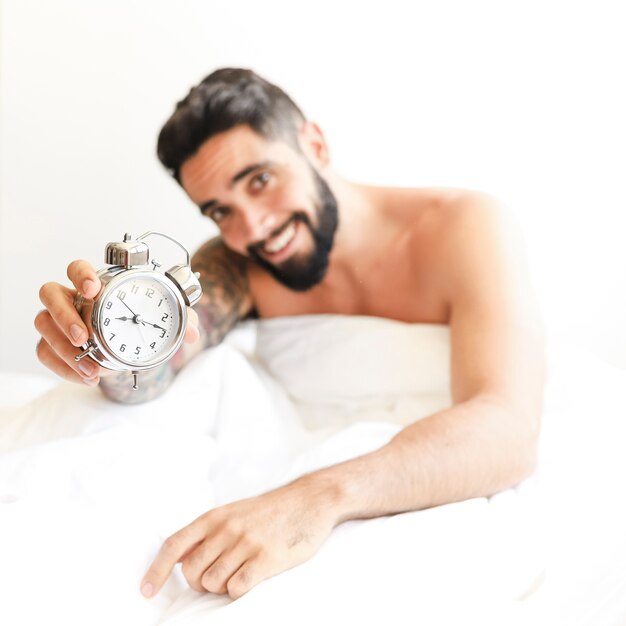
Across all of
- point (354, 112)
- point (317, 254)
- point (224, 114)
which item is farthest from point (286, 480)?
point (354, 112)

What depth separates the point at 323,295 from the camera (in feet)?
5.64

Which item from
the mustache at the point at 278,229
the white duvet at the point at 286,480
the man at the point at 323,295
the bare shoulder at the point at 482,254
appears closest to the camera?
the white duvet at the point at 286,480

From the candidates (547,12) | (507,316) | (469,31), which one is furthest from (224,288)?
(547,12)

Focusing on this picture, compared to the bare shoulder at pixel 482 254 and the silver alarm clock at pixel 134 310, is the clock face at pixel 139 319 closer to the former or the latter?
the silver alarm clock at pixel 134 310

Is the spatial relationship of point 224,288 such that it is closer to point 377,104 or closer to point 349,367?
point 349,367

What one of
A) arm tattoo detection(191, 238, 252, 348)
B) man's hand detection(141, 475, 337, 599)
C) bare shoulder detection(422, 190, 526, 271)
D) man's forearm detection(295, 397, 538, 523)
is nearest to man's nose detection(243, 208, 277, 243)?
arm tattoo detection(191, 238, 252, 348)

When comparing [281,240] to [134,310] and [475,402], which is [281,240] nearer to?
[475,402]

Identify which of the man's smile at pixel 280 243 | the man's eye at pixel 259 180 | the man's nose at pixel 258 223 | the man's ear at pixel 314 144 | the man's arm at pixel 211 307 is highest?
the man's ear at pixel 314 144

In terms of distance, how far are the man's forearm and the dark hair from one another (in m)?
0.72

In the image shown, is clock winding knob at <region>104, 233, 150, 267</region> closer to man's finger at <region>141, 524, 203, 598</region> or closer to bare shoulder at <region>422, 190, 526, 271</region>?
man's finger at <region>141, 524, 203, 598</region>

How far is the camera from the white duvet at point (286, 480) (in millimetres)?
895

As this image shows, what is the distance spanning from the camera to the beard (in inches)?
66.9

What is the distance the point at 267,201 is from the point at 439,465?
0.71 metres

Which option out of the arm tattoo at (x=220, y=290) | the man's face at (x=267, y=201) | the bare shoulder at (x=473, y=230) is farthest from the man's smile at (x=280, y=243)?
the bare shoulder at (x=473, y=230)
